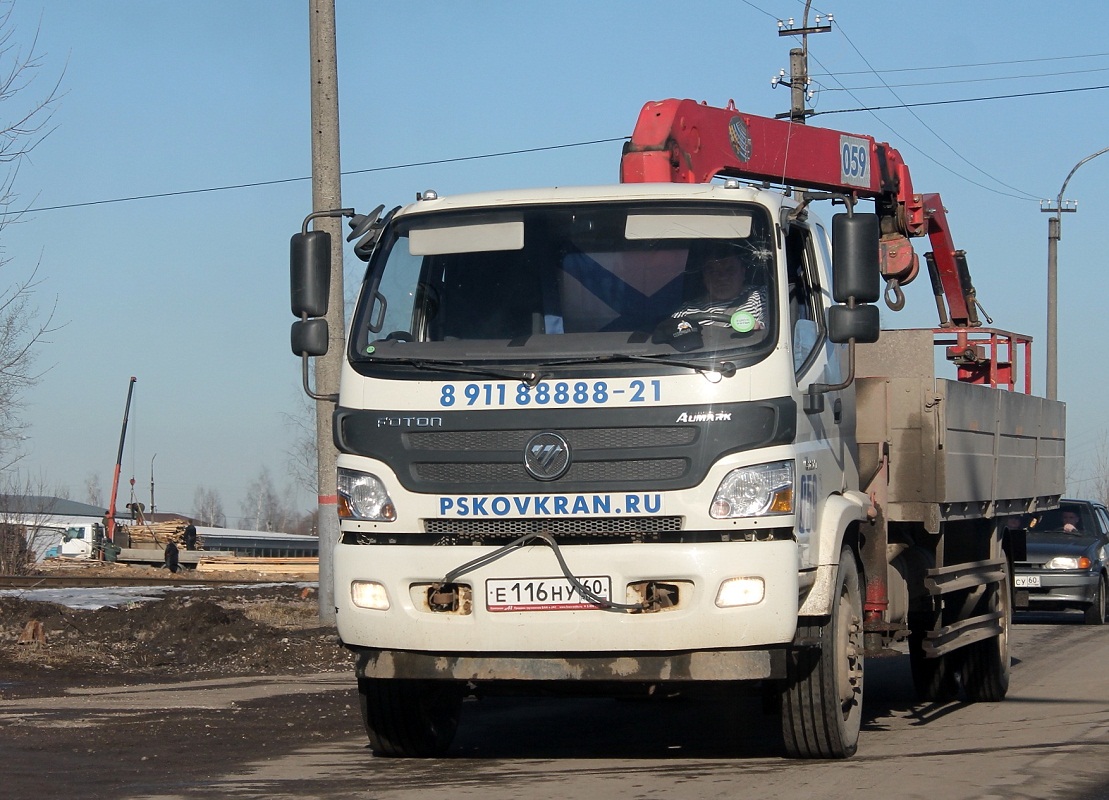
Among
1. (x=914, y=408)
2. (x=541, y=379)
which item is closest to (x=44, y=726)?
(x=541, y=379)

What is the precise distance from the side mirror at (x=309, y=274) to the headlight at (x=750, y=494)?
2242 mm

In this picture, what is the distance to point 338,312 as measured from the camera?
14.7 m

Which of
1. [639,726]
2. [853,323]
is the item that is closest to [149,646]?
[639,726]

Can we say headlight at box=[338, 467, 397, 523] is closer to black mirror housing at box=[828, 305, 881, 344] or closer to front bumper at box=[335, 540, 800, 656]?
front bumper at box=[335, 540, 800, 656]

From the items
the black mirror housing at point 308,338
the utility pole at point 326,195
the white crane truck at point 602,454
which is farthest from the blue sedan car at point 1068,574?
the black mirror housing at point 308,338

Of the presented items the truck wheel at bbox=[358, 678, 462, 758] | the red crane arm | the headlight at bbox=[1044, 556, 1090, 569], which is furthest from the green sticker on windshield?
the headlight at bbox=[1044, 556, 1090, 569]

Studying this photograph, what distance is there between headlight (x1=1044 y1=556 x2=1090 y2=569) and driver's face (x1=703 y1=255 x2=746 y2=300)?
13.6 metres

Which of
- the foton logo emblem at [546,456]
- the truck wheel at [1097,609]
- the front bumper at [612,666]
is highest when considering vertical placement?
the foton logo emblem at [546,456]

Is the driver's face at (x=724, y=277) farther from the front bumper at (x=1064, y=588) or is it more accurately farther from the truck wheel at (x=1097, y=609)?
the truck wheel at (x=1097, y=609)

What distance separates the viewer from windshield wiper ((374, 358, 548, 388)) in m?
6.75

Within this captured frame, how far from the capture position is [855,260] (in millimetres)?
7109

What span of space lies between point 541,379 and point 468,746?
2626mm

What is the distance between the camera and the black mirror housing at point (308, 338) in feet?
24.9

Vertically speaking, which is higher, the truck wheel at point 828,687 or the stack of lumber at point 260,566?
the truck wheel at point 828,687
